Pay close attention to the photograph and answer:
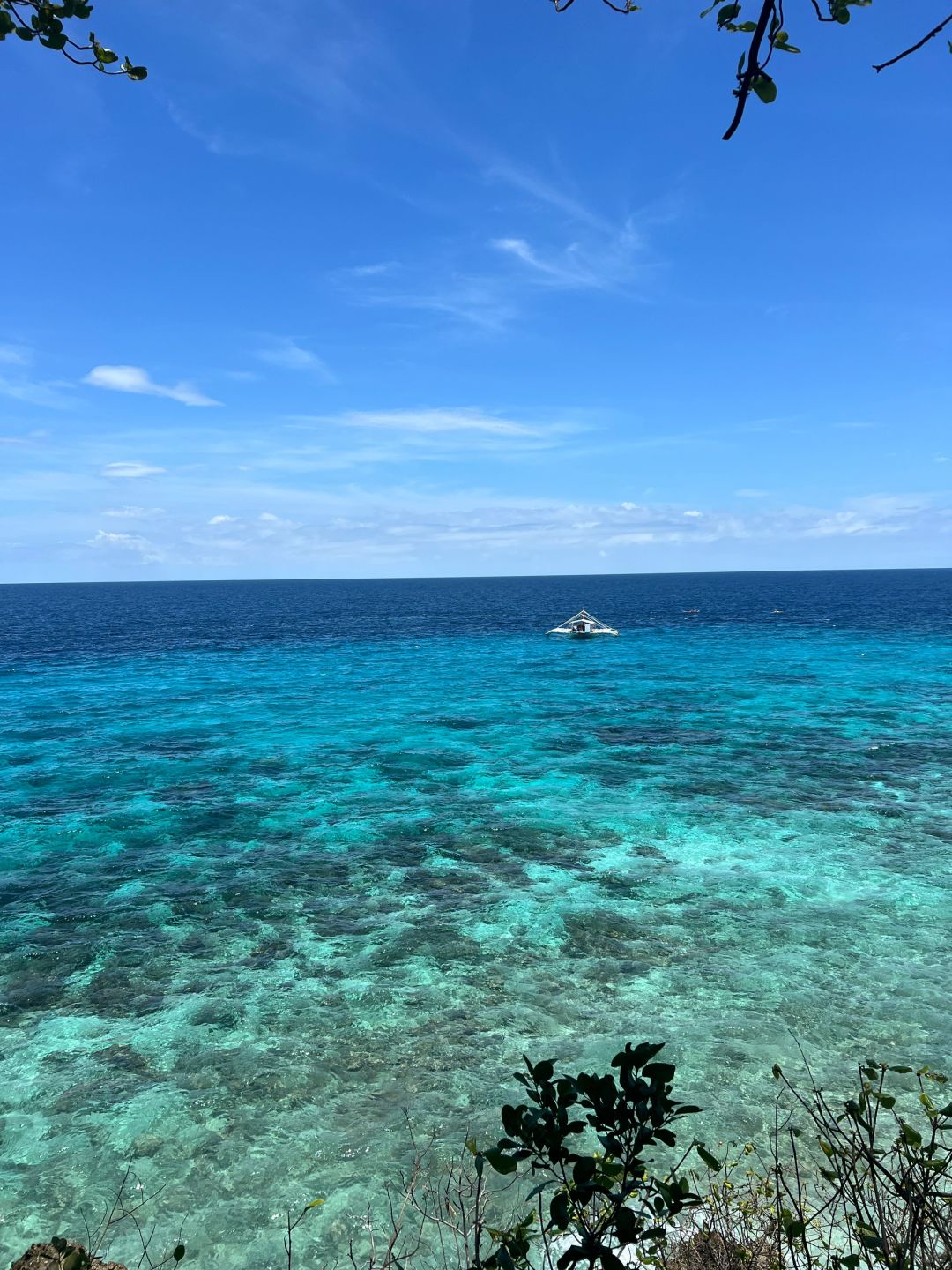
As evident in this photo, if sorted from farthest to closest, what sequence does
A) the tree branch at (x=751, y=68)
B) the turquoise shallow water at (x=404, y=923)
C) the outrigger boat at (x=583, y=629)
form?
the outrigger boat at (x=583, y=629)
the turquoise shallow water at (x=404, y=923)
the tree branch at (x=751, y=68)

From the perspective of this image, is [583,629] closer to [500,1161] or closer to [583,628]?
[583,628]

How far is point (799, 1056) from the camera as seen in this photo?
10367 millimetres

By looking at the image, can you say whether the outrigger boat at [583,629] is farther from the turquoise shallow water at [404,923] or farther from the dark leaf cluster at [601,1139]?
the dark leaf cluster at [601,1139]

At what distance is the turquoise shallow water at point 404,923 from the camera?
9.38m

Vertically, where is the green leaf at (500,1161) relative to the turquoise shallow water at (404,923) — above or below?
above

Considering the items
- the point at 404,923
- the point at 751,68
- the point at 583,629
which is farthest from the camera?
the point at 583,629

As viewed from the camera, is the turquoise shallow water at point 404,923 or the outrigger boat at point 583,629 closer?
the turquoise shallow water at point 404,923

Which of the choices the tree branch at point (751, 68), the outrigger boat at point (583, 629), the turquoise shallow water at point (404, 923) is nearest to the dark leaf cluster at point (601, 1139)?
the tree branch at point (751, 68)

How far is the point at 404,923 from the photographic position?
48.2 feet

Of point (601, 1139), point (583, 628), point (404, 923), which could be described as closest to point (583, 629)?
point (583, 628)

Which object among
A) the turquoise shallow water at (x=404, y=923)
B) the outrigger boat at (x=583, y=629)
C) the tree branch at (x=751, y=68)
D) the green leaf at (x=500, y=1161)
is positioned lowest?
the turquoise shallow water at (x=404, y=923)

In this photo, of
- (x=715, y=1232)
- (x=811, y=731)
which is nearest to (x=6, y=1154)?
(x=715, y=1232)

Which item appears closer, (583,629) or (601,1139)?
(601,1139)

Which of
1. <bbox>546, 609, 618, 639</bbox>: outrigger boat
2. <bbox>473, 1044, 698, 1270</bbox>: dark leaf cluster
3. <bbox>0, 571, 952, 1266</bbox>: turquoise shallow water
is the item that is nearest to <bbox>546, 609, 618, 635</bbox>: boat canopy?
<bbox>546, 609, 618, 639</bbox>: outrigger boat
